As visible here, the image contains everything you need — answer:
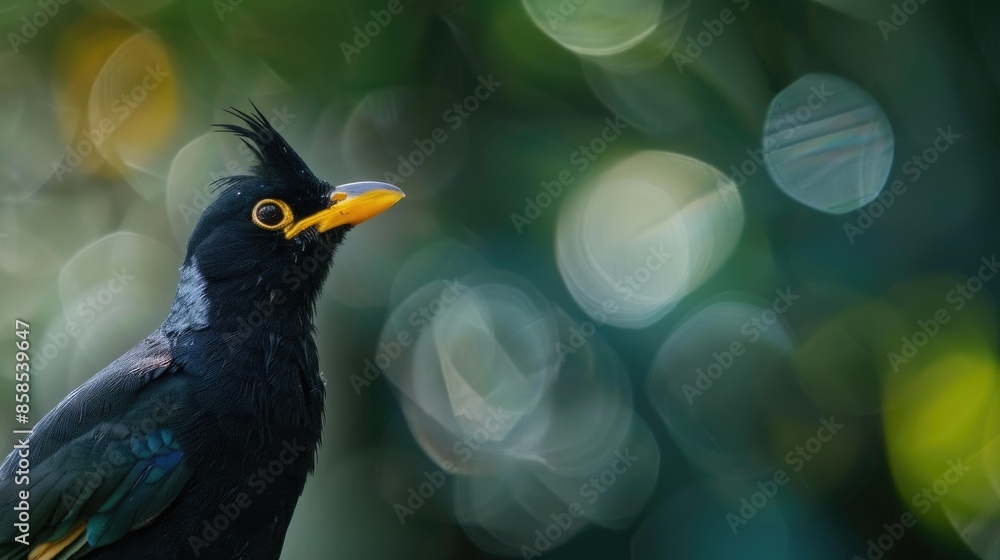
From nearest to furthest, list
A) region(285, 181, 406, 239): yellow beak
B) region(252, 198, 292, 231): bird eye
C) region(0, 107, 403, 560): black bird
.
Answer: region(0, 107, 403, 560): black bird < region(285, 181, 406, 239): yellow beak < region(252, 198, 292, 231): bird eye

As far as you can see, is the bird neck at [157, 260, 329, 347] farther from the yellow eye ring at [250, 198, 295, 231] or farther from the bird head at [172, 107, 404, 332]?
the yellow eye ring at [250, 198, 295, 231]

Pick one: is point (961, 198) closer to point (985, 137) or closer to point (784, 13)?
point (985, 137)

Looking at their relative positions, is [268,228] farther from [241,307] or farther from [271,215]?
[241,307]

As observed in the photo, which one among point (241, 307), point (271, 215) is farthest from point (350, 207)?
point (241, 307)

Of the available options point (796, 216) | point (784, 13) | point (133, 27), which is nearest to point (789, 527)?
point (796, 216)

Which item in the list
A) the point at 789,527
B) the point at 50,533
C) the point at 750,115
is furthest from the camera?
the point at 750,115

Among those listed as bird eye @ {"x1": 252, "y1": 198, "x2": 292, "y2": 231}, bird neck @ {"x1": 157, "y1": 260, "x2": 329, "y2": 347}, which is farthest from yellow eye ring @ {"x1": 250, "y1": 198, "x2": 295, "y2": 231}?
bird neck @ {"x1": 157, "y1": 260, "x2": 329, "y2": 347}

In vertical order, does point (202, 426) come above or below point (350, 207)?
below

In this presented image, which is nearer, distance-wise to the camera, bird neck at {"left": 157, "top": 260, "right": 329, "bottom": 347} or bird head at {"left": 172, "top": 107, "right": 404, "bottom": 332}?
bird neck at {"left": 157, "top": 260, "right": 329, "bottom": 347}
